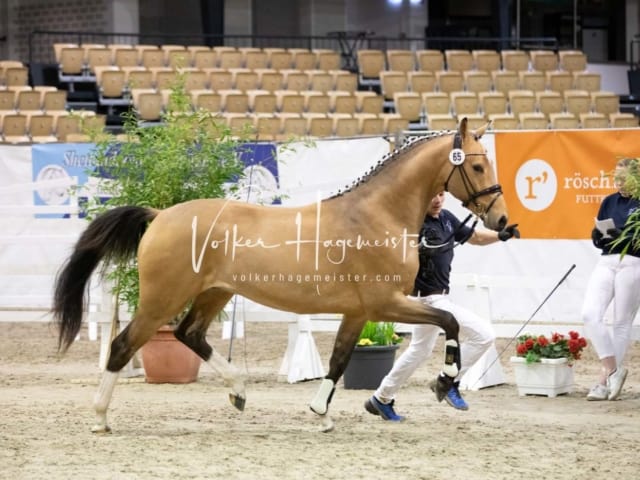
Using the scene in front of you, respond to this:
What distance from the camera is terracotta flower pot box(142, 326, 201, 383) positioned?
33.5ft

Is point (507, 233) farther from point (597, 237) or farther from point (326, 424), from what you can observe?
point (326, 424)

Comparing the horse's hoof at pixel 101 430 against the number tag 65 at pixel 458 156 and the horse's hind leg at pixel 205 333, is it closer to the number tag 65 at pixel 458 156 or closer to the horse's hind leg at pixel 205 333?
the horse's hind leg at pixel 205 333

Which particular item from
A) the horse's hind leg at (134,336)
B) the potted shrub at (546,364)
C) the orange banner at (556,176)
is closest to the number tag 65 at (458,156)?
the horse's hind leg at (134,336)

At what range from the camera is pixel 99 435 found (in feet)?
24.8

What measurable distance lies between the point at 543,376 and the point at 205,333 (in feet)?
9.91

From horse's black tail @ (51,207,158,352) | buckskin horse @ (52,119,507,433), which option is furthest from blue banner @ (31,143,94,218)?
buckskin horse @ (52,119,507,433)

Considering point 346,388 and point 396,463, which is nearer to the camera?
point 396,463

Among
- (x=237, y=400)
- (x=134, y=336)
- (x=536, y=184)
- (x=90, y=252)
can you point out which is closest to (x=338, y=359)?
(x=237, y=400)

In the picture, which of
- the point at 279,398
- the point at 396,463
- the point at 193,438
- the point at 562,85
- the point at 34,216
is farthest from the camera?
the point at 562,85

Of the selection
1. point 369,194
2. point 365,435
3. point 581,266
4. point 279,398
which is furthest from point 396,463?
point 581,266

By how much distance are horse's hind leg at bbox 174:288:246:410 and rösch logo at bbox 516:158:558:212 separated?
4.88 metres

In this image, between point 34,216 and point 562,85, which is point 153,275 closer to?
point 34,216

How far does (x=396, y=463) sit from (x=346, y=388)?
3393mm

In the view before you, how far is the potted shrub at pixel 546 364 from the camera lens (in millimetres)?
9461
